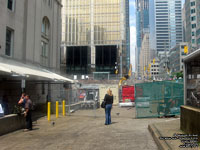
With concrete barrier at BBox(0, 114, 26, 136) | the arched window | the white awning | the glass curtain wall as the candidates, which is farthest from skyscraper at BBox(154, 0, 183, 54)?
concrete barrier at BBox(0, 114, 26, 136)

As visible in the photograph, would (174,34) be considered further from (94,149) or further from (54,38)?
(94,149)

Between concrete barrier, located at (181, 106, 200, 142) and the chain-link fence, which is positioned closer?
concrete barrier, located at (181, 106, 200, 142)

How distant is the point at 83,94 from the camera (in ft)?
73.7

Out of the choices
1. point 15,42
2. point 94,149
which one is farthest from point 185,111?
point 15,42

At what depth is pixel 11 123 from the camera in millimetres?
10195

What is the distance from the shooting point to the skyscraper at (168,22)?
159 metres

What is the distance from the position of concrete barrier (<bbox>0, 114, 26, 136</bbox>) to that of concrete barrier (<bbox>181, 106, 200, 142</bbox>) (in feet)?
23.7

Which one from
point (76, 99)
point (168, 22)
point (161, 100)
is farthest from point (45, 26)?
point (168, 22)

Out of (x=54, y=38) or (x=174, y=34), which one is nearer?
(x=54, y=38)

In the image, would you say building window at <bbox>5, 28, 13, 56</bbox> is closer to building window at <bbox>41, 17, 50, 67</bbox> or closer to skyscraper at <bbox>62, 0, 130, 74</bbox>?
building window at <bbox>41, 17, 50, 67</bbox>

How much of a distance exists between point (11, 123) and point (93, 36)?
212 feet

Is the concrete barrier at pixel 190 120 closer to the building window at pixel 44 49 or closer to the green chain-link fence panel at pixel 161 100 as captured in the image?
the green chain-link fence panel at pixel 161 100

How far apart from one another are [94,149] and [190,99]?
3.34m

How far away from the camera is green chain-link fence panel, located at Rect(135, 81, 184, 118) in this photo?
534 inches
